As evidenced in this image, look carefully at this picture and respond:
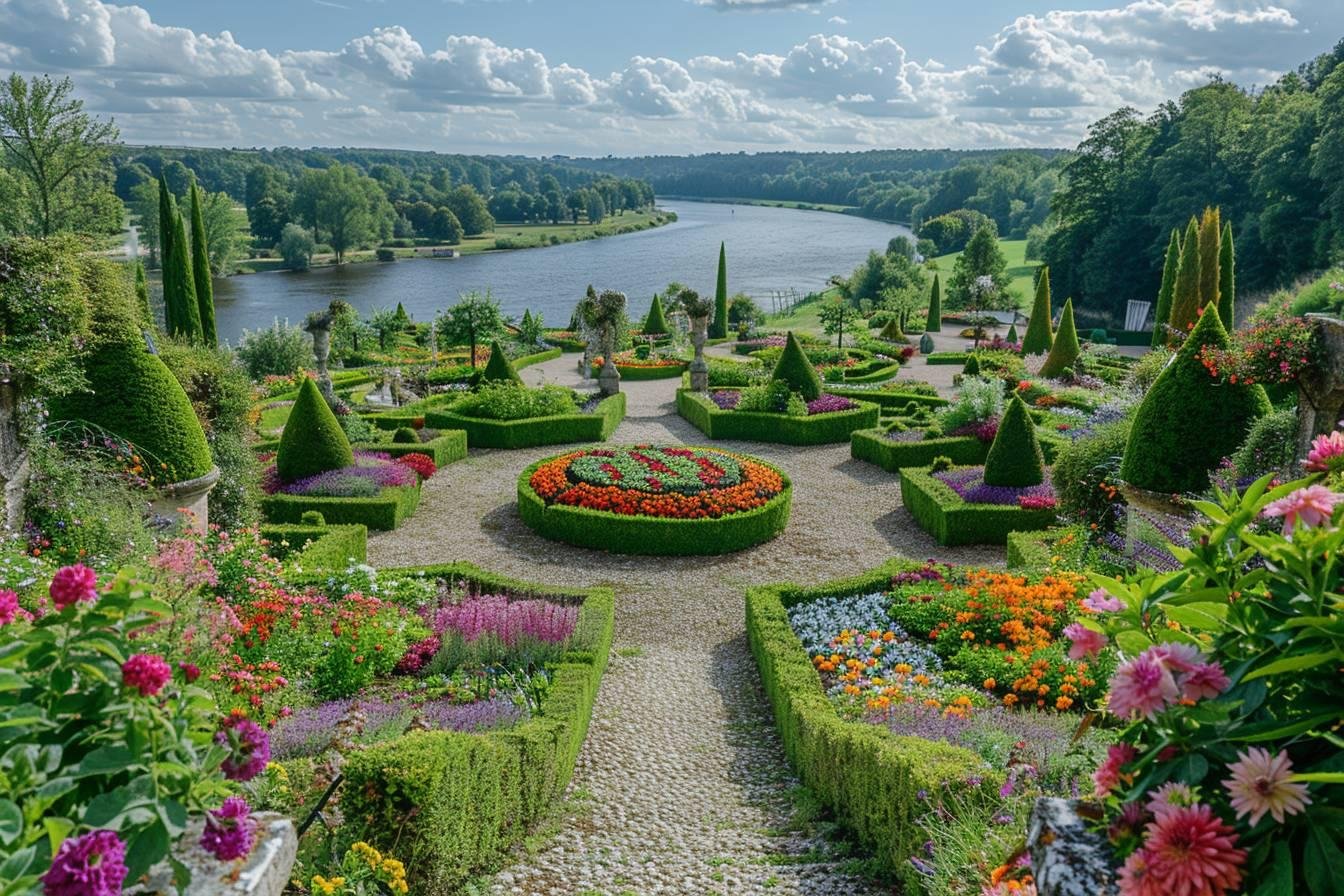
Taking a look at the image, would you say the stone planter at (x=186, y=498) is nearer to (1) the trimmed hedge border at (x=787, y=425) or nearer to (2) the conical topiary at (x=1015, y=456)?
(2) the conical topiary at (x=1015, y=456)

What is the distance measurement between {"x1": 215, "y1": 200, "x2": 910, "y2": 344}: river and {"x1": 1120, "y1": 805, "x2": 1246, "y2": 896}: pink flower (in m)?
39.4

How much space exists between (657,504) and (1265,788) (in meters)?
11.8

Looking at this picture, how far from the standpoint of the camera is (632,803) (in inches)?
270

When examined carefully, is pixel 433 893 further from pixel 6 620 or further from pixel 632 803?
pixel 6 620

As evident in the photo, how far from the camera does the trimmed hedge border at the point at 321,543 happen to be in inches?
442

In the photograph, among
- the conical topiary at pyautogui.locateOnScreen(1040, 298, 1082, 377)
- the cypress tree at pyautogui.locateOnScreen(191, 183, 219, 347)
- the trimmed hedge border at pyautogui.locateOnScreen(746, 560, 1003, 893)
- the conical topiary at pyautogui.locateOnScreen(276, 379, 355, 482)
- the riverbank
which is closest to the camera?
the trimmed hedge border at pyautogui.locateOnScreen(746, 560, 1003, 893)

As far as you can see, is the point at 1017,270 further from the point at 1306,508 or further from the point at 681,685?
the point at 1306,508

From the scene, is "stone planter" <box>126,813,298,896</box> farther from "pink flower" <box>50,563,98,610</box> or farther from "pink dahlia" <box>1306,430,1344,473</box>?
"pink dahlia" <box>1306,430,1344,473</box>

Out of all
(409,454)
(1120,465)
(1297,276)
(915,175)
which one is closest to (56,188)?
(409,454)

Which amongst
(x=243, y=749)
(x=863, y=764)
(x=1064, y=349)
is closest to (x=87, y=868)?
(x=243, y=749)

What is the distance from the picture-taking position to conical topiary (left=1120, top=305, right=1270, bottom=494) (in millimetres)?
10070

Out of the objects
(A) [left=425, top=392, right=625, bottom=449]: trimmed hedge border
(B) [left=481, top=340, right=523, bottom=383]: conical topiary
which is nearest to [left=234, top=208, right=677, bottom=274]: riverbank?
(B) [left=481, top=340, right=523, bottom=383]: conical topiary

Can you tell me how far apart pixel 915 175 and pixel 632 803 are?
202273 mm

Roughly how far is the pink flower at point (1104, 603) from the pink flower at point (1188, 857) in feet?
1.84
